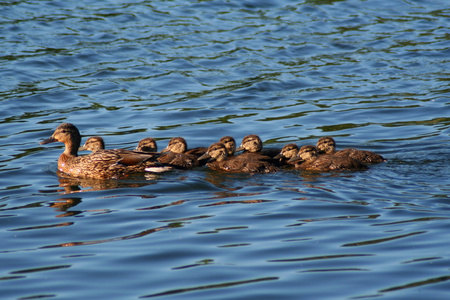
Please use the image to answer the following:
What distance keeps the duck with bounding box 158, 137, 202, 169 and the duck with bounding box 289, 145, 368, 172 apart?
3.86 ft

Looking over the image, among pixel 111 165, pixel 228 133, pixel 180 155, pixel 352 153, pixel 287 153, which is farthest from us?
pixel 228 133

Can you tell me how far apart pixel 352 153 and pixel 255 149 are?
1.16 m

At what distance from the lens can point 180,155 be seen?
31.1ft

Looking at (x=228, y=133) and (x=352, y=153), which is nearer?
(x=352, y=153)

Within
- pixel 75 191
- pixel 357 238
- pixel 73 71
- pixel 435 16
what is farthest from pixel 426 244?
pixel 435 16

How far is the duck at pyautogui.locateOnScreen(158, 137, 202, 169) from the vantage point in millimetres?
9352

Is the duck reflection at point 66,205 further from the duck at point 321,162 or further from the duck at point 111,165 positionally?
the duck at point 321,162

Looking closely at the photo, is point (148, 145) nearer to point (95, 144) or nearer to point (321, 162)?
point (95, 144)

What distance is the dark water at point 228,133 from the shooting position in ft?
19.5

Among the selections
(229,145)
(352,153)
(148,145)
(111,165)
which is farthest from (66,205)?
(352,153)

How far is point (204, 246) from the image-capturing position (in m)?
6.50

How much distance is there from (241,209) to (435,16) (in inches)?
495

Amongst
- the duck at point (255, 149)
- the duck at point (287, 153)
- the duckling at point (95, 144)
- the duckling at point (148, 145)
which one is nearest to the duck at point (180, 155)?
the duckling at point (148, 145)

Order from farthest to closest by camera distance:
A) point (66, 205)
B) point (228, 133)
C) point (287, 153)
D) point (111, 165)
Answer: point (228, 133), point (287, 153), point (111, 165), point (66, 205)
